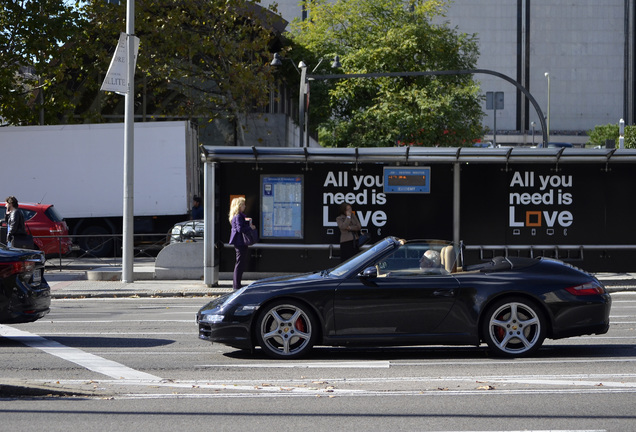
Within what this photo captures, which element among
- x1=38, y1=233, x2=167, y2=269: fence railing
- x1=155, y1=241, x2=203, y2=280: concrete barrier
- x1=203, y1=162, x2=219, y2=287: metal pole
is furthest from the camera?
x1=38, y1=233, x2=167, y2=269: fence railing

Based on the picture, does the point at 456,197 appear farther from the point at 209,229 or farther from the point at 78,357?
the point at 78,357

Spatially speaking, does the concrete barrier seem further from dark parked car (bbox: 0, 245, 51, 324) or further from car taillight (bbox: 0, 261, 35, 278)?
car taillight (bbox: 0, 261, 35, 278)

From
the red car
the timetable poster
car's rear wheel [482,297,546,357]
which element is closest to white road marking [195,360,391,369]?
car's rear wheel [482,297,546,357]

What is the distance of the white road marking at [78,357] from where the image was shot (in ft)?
28.1

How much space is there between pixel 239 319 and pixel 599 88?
3265 inches

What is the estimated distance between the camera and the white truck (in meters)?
28.5

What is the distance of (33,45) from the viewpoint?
3045 centimetres

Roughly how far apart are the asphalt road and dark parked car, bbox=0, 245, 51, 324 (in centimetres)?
39

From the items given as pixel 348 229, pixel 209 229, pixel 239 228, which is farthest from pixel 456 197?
pixel 209 229

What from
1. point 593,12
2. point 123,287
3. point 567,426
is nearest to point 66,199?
point 123,287

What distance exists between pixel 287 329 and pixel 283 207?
9.95 metres

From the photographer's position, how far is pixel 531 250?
19.0 meters

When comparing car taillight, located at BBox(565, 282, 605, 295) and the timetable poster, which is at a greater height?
the timetable poster

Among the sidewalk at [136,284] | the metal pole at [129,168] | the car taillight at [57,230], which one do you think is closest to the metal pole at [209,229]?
the sidewalk at [136,284]
